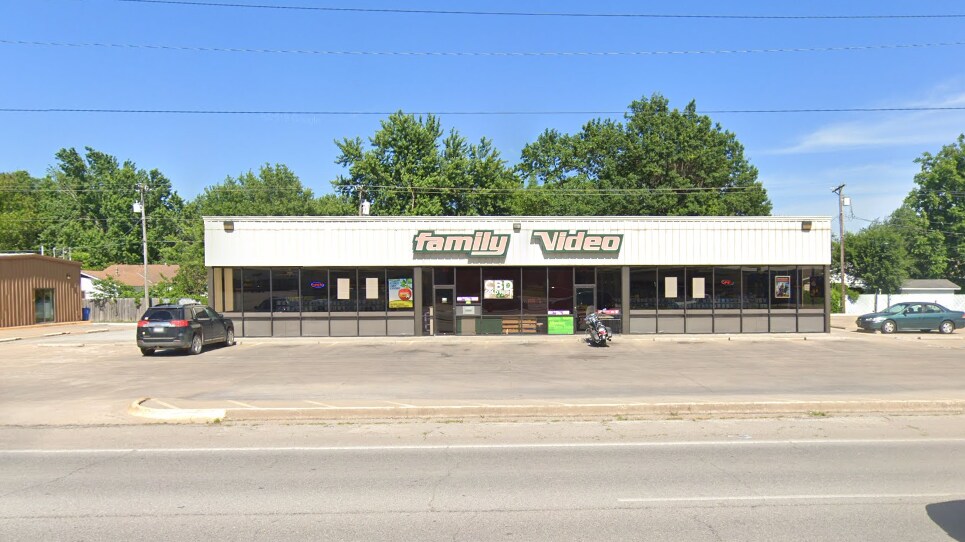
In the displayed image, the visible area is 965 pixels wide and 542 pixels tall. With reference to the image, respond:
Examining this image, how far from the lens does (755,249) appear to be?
2905 centimetres

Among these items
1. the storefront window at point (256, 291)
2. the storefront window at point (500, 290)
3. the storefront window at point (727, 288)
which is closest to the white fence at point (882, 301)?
the storefront window at point (727, 288)

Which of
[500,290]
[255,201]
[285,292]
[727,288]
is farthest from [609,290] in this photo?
[255,201]

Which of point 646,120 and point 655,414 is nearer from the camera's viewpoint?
point 655,414

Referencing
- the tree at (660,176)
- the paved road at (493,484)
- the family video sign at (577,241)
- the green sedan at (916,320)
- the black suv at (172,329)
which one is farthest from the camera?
the tree at (660,176)

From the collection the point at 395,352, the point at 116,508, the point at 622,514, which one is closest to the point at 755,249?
the point at 395,352

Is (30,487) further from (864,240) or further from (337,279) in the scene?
(864,240)

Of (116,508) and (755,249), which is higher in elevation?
(755,249)

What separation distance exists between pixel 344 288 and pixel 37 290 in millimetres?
23280

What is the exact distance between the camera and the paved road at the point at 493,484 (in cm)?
575

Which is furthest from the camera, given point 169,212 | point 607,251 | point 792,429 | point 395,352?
point 169,212

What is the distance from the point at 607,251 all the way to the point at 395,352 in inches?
428

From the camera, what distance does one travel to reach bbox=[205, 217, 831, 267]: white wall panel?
2845 cm

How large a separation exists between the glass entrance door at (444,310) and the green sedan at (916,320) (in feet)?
61.8

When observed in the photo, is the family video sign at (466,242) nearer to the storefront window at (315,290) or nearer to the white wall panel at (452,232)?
the white wall panel at (452,232)
